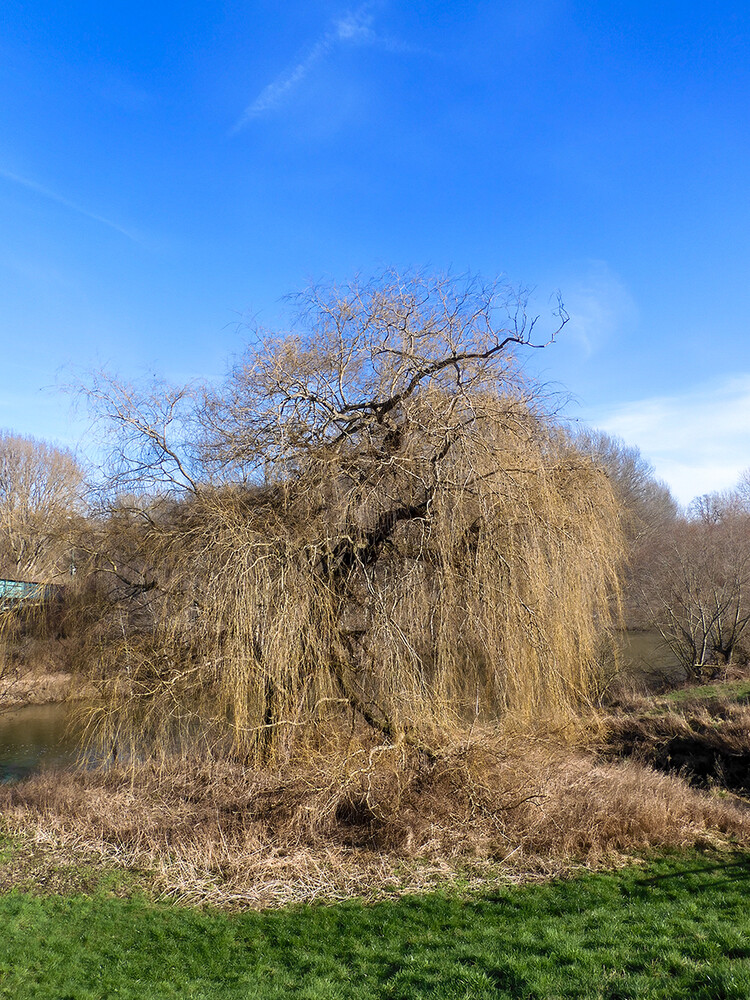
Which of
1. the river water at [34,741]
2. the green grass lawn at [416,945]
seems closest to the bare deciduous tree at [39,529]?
the river water at [34,741]

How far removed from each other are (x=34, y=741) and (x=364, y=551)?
12625 millimetres

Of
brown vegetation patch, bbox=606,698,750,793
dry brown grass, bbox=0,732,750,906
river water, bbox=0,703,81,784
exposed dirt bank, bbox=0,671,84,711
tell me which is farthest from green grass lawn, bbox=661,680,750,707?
exposed dirt bank, bbox=0,671,84,711

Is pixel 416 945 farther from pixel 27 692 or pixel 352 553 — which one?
pixel 27 692

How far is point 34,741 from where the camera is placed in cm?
1670

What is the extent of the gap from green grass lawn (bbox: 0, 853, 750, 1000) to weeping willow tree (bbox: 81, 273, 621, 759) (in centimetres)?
211

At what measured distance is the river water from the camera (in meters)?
14.2

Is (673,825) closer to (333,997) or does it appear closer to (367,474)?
(333,997)

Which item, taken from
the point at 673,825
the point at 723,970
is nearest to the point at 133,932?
the point at 723,970

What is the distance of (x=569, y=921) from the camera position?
18.9 feet

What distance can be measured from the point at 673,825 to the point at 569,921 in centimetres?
304

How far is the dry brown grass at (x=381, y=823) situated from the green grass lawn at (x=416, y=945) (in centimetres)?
49

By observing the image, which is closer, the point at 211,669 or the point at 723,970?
the point at 723,970

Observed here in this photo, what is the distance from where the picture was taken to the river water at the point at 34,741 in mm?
14188

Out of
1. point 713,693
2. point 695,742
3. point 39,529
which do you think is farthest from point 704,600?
point 39,529
